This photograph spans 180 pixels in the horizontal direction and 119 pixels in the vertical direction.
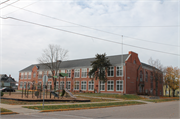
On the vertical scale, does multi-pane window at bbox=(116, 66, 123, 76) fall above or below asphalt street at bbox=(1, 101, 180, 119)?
above

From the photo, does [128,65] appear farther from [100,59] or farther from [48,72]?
[48,72]

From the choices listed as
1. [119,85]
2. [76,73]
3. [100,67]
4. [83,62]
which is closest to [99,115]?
[100,67]

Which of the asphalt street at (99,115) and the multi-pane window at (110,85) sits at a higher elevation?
the asphalt street at (99,115)

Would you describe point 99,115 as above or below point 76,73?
below

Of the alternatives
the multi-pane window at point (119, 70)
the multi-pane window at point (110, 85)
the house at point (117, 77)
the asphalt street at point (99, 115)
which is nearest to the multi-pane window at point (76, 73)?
the house at point (117, 77)

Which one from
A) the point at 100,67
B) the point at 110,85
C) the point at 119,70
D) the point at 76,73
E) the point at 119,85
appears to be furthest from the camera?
the point at 76,73

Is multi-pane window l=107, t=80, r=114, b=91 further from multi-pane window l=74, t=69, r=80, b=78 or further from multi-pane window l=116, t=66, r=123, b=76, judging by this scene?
multi-pane window l=74, t=69, r=80, b=78

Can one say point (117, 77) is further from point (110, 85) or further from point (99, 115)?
point (99, 115)

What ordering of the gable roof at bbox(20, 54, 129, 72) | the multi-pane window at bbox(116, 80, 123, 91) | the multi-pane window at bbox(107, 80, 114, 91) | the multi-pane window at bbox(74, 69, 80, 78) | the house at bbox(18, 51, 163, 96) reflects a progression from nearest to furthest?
the multi-pane window at bbox(116, 80, 123, 91) → the house at bbox(18, 51, 163, 96) → the multi-pane window at bbox(107, 80, 114, 91) → the gable roof at bbox(20, 54, 129, 72) → the multi-pane window at bbox(74, 69, 80, 78)

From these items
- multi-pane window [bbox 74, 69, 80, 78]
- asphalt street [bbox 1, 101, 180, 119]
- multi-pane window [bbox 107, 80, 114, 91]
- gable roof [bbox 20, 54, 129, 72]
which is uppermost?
gable roof [bbox 20, 54, 129, 72]

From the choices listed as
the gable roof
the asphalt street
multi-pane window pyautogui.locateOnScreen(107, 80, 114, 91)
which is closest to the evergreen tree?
multi-pane window pyautogui.locateOnScreen(107, 80, 114, 91)

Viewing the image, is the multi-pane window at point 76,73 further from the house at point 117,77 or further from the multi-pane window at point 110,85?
the multi-pane window at point 110,85

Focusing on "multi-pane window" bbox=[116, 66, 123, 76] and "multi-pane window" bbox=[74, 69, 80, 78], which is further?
"multi-pane window" bbox=[74, 69, 80, 78]

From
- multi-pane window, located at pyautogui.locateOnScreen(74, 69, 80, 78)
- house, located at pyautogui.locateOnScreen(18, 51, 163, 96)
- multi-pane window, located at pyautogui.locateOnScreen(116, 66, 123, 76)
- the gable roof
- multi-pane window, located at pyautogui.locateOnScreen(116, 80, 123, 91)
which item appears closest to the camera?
multi-pane window, located at pyautogui.locateOnScreen(116, 80, 123, 91)
